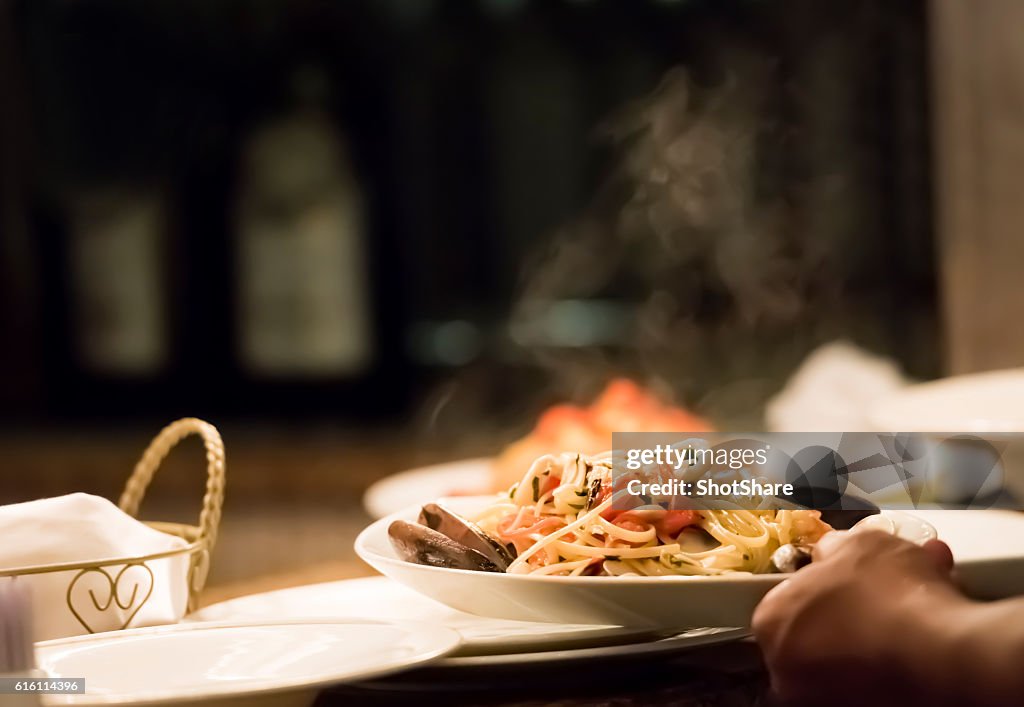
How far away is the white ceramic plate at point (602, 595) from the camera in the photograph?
1.97ft

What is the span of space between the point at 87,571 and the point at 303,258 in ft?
6.53

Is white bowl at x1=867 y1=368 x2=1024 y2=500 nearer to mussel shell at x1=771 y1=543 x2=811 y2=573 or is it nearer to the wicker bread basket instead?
mussel shell at x1=771 y1=543 x2=811 y2=573

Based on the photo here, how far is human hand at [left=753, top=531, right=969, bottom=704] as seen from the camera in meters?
0.52

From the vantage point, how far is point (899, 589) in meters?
0.53

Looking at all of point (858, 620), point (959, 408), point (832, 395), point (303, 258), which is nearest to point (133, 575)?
point (858, 620)

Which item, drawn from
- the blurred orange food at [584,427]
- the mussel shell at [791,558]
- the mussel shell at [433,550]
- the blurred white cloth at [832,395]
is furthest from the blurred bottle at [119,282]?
the mussel shell at [791,558]

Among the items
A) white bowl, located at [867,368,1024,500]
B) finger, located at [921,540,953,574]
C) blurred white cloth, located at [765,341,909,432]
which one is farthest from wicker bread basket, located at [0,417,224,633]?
blurred white cloth, located at [765,341,909,432]

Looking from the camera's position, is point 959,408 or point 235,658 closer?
point 235,658

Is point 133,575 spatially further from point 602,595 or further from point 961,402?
point 961,402

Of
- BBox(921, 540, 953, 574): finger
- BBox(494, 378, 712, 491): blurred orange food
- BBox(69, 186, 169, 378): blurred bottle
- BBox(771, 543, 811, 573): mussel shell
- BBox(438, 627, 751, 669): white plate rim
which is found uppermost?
BBox(69, 186, 169, 378): blurred bottle

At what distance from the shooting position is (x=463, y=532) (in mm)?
687

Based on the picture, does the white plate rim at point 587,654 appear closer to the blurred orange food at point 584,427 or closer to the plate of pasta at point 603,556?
Answer: the plate of pasta at point 603,556

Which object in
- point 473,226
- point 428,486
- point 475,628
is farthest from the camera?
point 473,226

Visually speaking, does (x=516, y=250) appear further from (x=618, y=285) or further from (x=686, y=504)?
(x=686, y=504)
